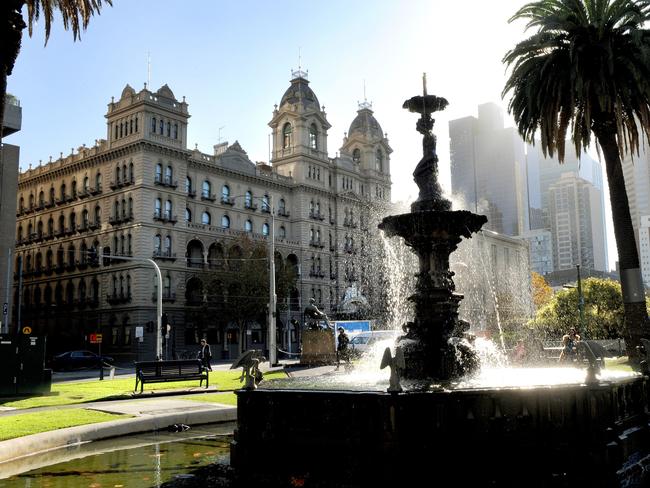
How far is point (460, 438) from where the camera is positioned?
843cm

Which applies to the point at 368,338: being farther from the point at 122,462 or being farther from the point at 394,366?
the point at 394,366

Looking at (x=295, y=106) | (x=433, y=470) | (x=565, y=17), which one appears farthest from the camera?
(x=295, y=106)

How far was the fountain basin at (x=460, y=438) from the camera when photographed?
837cm

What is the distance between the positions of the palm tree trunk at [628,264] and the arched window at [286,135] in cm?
6586

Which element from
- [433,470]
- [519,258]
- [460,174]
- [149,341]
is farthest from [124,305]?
[460,174]

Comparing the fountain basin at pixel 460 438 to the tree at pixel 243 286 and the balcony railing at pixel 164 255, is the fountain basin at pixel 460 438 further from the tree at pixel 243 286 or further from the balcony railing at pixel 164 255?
the balcony railing at pixel 164 255

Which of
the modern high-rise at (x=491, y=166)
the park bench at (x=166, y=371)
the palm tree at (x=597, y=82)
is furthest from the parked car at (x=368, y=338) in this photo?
the modern high-rise at (x=491, y=166)

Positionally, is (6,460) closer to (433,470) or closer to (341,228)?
(433,470)

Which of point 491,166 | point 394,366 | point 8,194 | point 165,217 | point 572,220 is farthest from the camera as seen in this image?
point 572,220

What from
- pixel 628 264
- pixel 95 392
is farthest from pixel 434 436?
pixel 95 392

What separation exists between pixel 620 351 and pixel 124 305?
44837 millimetres

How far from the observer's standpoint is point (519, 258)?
108 metres

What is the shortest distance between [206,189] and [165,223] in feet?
26.2

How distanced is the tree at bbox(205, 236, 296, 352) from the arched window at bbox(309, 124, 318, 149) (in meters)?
22.5
